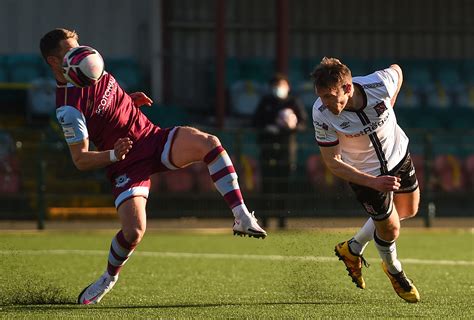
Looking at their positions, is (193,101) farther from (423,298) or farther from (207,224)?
(423,298)

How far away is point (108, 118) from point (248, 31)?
15416 mm

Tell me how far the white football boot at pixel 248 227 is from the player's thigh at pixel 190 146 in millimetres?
594

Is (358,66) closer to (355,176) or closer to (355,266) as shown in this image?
(355,266)

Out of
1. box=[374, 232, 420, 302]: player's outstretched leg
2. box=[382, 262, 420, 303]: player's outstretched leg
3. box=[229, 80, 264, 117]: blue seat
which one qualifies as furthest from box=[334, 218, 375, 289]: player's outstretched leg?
box=[229, 80, 264, 117]: blue seat

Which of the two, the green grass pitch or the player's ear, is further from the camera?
the player's ear

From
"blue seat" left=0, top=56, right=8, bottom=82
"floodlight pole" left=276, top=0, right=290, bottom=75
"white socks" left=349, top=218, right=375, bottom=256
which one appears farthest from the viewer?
"blue seat" left=0, top=56, right=8, bottom=82

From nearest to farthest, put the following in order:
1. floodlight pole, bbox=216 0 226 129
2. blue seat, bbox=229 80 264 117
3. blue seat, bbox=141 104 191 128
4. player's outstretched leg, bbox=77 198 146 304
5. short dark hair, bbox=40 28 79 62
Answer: player's outstretched leg, bbox=77 198 146 304 < short dark hair, bbox=40 28 79 62 < floodlight pole, bbox=216 0 226 129 < blue seat, bbox=141 104 191 128 < blue seat, bbox=229 80 264 117

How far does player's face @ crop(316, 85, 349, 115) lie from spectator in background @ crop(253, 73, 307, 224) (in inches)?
297

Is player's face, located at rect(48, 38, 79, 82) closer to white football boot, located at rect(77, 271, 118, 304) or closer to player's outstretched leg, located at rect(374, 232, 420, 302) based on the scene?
white football boot, located at rect(77, 271, 118, 304)

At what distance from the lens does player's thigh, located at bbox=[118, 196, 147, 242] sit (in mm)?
7863

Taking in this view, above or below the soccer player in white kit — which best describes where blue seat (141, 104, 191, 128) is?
below

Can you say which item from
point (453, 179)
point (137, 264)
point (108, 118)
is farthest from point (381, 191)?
point (453, 179)

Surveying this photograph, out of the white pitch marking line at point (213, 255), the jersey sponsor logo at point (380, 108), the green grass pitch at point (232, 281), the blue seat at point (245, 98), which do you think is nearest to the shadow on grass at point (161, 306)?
the green grass pitch at point (232, 281)

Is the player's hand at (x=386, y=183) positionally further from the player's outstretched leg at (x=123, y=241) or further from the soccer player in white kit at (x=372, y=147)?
the player's outstretched leg at (x=123, y=241)
